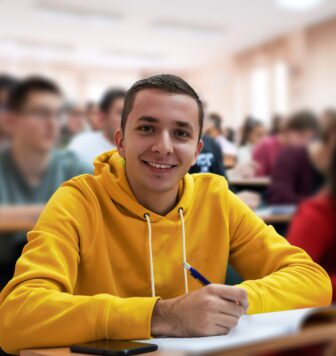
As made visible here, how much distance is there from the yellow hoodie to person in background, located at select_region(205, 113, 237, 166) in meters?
0.42

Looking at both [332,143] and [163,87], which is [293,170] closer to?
[332,143]

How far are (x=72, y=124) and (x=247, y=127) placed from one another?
784 millimetres

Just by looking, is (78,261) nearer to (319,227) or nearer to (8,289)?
(8,289)

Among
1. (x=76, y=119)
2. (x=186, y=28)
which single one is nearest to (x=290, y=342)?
(x=76, y=119)

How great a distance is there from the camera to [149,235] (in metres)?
1.16

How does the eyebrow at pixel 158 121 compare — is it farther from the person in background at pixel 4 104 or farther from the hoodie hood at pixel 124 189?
the person in background at pixel 4 104

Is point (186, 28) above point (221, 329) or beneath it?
above

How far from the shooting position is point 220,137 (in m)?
1.77

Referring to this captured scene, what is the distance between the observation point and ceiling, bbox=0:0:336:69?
740cm

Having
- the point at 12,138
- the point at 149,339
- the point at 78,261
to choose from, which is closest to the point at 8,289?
the point at 78,261

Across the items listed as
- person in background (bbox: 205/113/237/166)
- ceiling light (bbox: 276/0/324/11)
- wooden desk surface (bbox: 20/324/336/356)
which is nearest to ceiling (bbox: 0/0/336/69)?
ceiling light (bbox: 276/0/324/11)

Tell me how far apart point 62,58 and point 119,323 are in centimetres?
1018

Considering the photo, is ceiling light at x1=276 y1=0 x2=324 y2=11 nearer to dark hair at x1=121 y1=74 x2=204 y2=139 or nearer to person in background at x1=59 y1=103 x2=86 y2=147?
person in background at x1=59 y1=103 x2=86 y2=147

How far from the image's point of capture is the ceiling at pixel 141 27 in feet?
24.3
